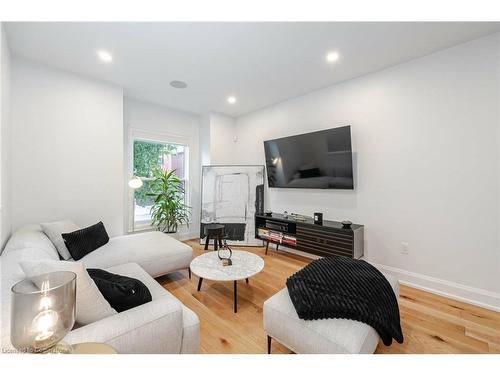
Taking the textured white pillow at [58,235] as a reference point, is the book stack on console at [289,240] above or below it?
below

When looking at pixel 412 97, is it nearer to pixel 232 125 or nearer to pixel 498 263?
pixel 498 263

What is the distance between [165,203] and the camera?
12.4ft

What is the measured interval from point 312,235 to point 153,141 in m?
3.29

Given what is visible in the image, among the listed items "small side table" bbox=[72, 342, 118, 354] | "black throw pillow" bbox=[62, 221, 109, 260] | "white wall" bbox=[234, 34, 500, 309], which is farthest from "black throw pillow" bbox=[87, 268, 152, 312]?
"white wall" bbox=[234, 34, 500, 309]

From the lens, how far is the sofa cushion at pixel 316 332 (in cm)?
113

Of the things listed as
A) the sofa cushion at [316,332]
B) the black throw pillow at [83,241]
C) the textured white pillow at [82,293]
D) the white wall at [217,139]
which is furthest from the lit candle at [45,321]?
the white wall at [217,139]

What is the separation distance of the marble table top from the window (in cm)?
222

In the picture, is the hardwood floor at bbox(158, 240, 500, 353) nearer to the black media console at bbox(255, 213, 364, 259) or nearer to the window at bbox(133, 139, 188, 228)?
the black media console at bbox(255, 213, 364, 259)

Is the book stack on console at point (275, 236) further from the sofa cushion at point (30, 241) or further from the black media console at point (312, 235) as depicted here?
the sofa cushion at point (30, 241)

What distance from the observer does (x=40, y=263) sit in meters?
1.10

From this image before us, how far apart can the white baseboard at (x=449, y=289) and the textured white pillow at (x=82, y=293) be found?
3.01 m

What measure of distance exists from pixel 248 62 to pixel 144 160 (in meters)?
2.62

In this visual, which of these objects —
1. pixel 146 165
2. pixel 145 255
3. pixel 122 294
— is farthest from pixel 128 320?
pixel 146 165
